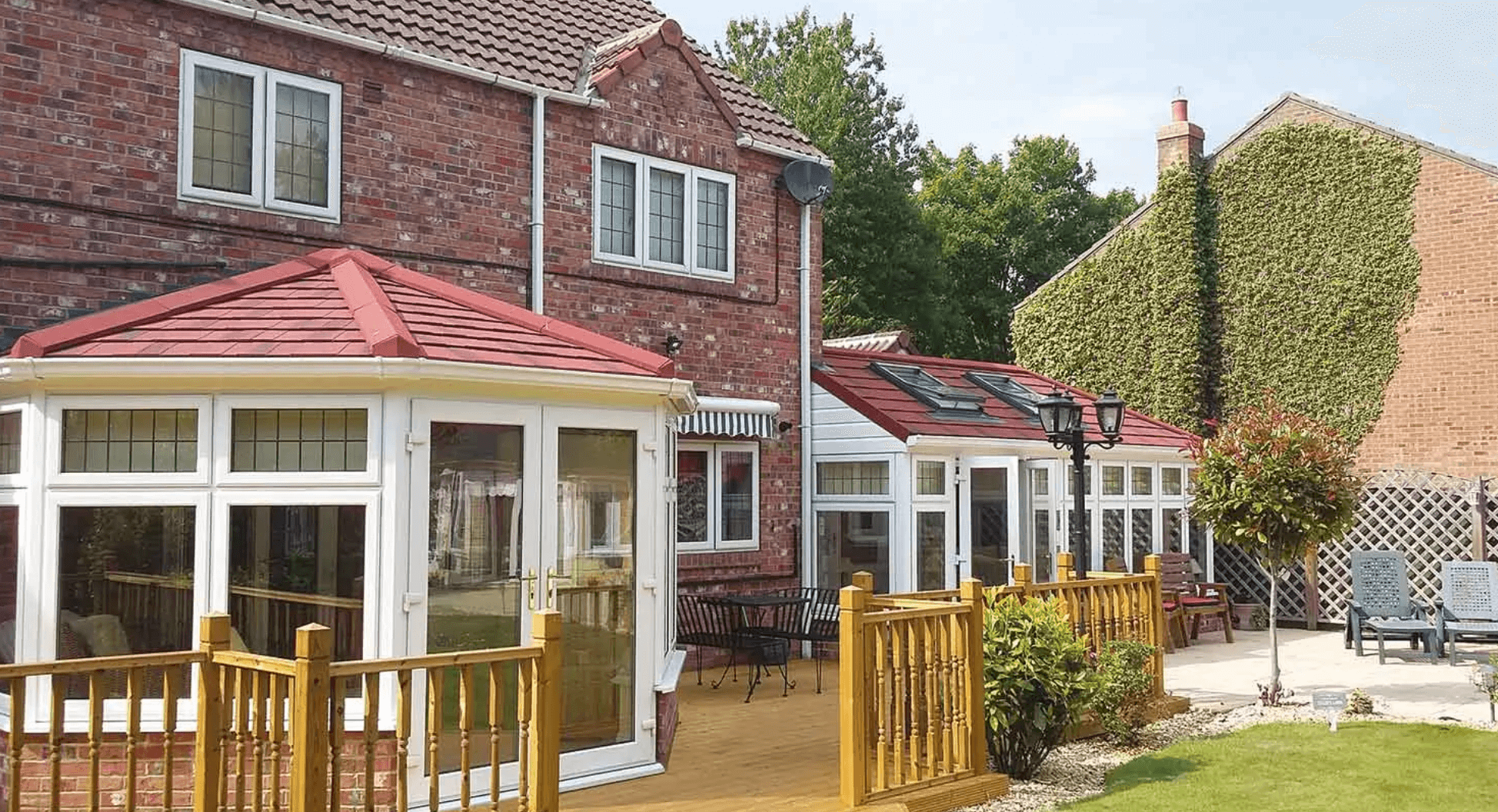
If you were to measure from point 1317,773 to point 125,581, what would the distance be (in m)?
8.18

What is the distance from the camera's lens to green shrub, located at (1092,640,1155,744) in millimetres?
9930

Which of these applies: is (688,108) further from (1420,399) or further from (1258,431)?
(1420,399)

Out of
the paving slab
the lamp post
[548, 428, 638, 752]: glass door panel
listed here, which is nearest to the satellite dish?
the lamp post

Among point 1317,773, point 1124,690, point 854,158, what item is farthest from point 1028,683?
point 854,158

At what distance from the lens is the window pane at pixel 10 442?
26.8ft

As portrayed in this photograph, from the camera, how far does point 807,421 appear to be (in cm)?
1522

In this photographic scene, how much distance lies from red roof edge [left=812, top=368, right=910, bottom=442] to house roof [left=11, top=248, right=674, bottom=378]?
18.4 ft

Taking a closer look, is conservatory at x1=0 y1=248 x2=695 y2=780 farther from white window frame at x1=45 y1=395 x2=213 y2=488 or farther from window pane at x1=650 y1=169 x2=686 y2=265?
window pane at x1=650 y1=169 x2=686 y2=265

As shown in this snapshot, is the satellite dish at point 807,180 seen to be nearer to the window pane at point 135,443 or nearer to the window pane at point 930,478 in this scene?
the window pane at point 930,478

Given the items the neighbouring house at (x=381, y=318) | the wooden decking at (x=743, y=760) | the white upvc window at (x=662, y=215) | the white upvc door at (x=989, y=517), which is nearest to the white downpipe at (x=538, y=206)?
the neighbouring house at (x=381, y=318)

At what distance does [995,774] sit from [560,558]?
10.8 feet

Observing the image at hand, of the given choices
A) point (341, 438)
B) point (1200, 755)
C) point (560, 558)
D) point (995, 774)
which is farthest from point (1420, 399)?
point (341, 438)

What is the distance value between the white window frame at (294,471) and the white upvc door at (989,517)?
8.76m

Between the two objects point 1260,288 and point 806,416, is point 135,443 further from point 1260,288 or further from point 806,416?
point 1260,288
